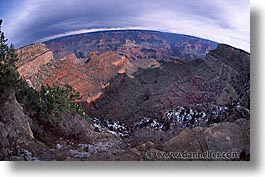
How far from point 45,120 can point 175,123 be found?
88cm

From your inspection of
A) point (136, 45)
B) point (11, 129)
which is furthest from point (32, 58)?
point (136, 45)

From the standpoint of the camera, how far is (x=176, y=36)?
10.8 ft

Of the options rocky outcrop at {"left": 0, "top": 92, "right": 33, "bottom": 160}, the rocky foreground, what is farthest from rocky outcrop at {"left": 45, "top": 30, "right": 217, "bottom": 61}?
rocky outcrop at {"left": 0, "top": 92, "right": 33, "bottom": 160}

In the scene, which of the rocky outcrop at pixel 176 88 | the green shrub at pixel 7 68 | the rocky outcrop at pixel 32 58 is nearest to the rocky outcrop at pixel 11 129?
the green shrub at pixel 7 68

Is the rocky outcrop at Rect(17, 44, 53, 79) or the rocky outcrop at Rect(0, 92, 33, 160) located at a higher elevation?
the rocky outcrop at Rect(17, 44, 53, 79)

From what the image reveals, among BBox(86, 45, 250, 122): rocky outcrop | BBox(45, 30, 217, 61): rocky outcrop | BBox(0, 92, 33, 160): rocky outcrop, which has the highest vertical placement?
BBox(45, 30, 217, 61): rocky outcrop

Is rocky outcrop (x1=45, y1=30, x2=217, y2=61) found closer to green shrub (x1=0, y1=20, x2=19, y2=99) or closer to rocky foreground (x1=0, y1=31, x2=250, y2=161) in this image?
rocky foreground (x1=0, y1=31, x2=250, y2=161)

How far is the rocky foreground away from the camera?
3152 mm

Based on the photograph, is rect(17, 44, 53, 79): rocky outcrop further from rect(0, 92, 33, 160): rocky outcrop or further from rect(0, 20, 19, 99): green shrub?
rect(0, 92, 33, 160): rocky outcrop

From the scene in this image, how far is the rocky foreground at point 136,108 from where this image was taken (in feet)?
10.3

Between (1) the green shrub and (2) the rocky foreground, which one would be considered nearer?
(2) the rocky foreground

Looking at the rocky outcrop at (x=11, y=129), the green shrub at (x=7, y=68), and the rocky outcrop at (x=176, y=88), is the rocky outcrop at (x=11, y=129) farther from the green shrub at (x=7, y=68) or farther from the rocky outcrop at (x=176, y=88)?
the rocky outcrop at (x=176, y=88)

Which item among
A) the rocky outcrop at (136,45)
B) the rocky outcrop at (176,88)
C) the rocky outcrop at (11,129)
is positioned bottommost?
the rocky outcrop at (11,129)

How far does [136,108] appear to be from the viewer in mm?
3248
